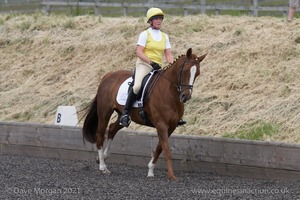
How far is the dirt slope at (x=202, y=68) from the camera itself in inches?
566

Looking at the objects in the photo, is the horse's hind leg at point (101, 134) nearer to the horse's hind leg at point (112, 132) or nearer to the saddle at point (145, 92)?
the horse's hind leg at point (112, 132)

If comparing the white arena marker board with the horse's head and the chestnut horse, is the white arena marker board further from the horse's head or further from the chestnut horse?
the horse's head

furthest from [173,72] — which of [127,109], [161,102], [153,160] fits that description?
[153,160]

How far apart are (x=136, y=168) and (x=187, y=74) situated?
227 cm

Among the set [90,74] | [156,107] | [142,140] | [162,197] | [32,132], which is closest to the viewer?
→ [162,197]

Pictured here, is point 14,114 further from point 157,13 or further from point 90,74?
point 157,13

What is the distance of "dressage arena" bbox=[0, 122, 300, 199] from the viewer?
10.9 metres

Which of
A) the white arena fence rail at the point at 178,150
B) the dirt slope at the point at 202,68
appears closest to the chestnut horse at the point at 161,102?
the white arena fence rail at the point at 178,150

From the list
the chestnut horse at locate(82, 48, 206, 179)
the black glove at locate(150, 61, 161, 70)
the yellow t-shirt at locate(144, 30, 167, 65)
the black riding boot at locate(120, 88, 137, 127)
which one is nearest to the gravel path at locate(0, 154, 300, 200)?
the chestnut horse at locate(82, 48, 206, 179)

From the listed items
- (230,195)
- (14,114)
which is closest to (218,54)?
(14,114)

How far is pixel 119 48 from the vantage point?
19328mm

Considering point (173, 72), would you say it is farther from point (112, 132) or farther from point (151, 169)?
point (112, 132)

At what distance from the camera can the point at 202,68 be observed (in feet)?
55.3

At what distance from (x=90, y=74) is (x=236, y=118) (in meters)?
5.23
